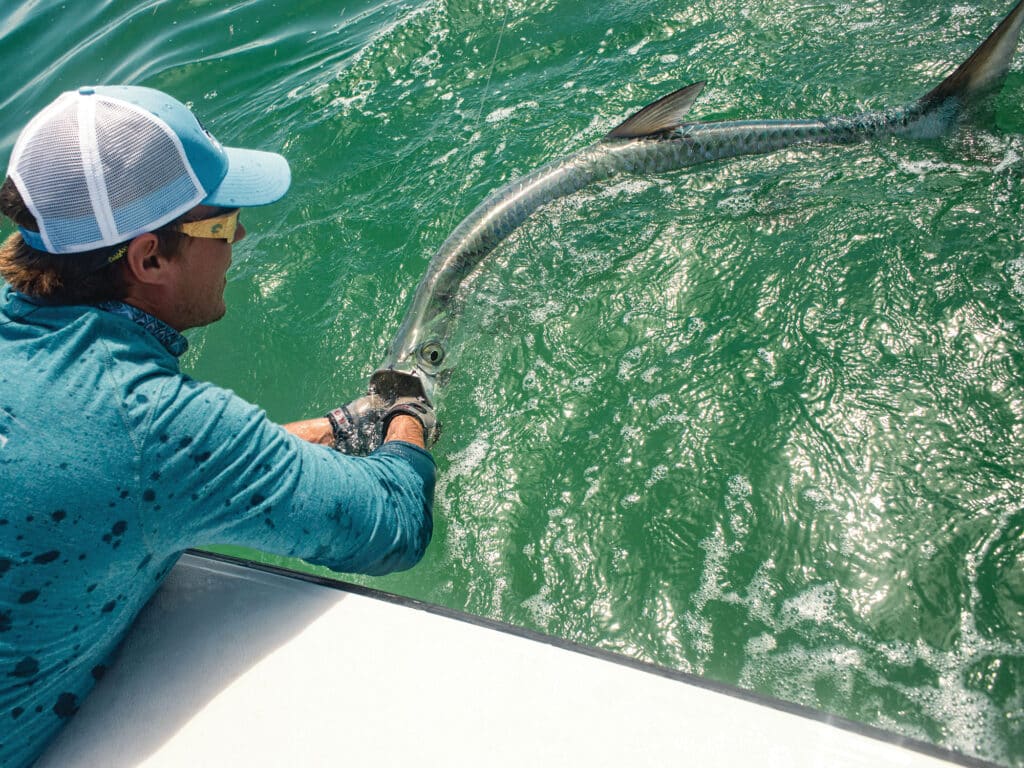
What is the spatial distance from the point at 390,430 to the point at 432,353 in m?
0.64

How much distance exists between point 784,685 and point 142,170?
90.4 inches

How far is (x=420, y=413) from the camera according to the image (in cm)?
270

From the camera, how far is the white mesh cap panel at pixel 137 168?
4.68 feet

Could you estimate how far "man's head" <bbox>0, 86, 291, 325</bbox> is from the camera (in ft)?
4.60

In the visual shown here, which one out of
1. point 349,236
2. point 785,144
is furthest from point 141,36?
point 785,144

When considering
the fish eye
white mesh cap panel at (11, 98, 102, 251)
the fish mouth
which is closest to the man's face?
white mesh cap panel at (11, 98, 102, 251)

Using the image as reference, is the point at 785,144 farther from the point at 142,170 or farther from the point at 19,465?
the point at 19,465

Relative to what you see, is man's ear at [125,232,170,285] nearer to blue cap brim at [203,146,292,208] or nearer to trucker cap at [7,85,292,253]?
trucker cap at [7,85,292,253]

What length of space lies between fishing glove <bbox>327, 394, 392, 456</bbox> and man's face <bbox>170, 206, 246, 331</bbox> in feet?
3.23

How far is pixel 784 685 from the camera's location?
2.13m

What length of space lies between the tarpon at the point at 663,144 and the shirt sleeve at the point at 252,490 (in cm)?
157

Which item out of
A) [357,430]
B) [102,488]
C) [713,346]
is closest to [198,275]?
[102,488]

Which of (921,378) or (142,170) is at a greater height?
(142,170)

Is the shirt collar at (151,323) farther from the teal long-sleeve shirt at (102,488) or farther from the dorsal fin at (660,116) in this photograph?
the dorsal fin at (660,116)
